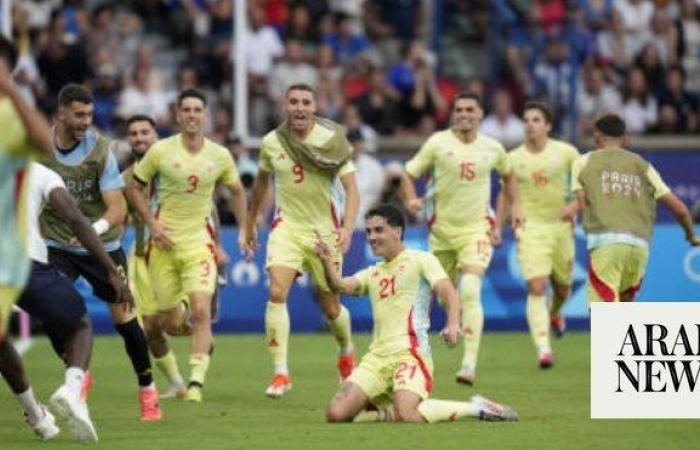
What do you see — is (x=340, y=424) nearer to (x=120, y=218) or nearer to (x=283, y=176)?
(x=120, y=218)

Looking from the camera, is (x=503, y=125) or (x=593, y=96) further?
(x=593, y=96)

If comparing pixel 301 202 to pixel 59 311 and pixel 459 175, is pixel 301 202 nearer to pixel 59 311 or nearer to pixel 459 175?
pixel 459 175

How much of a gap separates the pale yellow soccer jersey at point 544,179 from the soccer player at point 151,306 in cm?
475

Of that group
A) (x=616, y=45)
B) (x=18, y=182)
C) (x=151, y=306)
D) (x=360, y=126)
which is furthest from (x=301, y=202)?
(x=616, y=45)

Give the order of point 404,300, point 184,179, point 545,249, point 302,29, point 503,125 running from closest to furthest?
point 404,300
point 184,179
point 545,249
point 503,125
point 302,29

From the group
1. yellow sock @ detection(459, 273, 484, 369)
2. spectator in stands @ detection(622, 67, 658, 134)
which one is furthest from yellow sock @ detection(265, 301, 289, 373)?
spectator in stands @ detection(622, 67, 658, 134)

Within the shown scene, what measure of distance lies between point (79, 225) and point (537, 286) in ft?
29.2

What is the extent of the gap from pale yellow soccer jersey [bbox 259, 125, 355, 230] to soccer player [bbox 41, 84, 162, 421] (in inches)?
86.0

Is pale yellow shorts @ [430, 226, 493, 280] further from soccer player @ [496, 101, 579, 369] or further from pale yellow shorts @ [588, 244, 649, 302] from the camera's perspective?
soccer player @ [496, 101, 579, 369]

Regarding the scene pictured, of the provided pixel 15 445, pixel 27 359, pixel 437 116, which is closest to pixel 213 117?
pixel 437 116

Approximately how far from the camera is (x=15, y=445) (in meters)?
14.5

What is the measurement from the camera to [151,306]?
18672 millimetres

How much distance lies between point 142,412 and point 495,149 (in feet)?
18.7

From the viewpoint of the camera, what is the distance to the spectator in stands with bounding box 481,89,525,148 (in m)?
30.3
